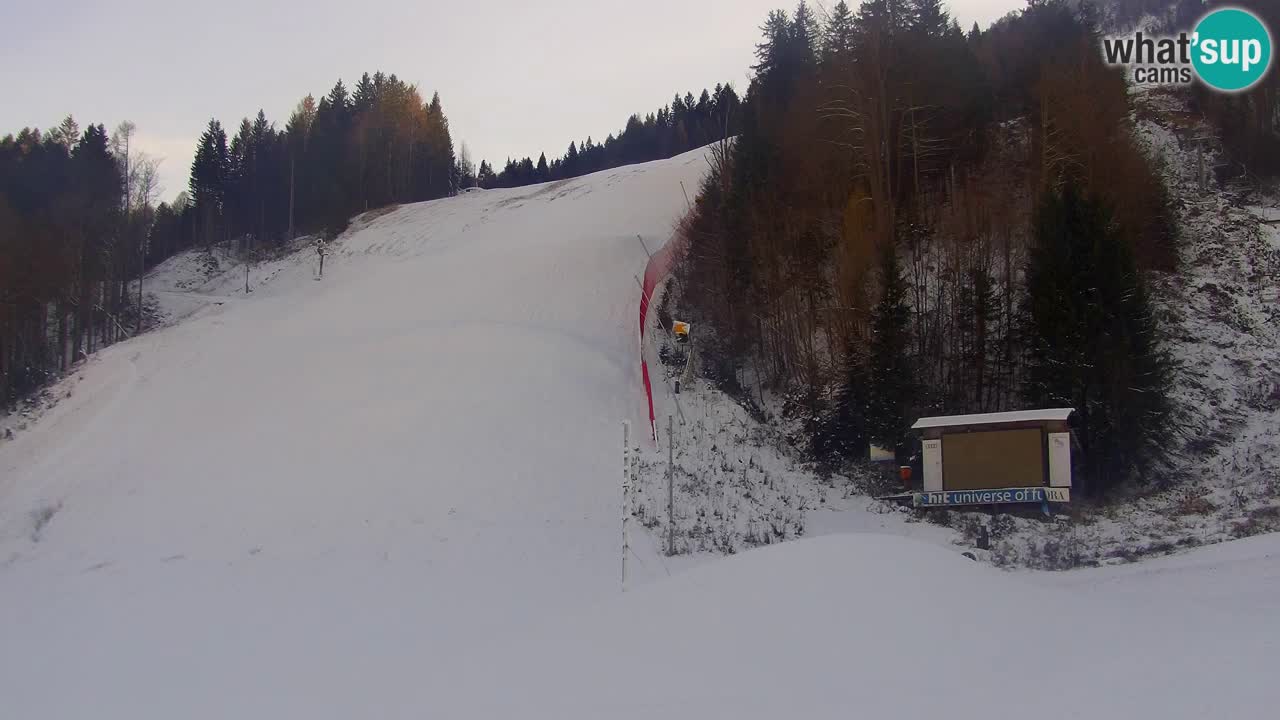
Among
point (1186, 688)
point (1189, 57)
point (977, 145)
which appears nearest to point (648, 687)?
point (1186, 688)

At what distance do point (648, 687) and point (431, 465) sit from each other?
1248 centimetres

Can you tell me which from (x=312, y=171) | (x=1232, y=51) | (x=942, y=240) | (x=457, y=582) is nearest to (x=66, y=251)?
(x=312, y=171)

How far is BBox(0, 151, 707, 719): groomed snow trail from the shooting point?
10.6 m

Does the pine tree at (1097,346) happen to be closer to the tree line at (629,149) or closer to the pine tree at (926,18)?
the pine tree at (926,18)

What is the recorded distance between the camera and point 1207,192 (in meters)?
30.6

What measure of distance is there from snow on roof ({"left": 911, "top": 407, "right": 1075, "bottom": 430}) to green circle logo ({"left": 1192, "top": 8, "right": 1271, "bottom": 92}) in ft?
70.4

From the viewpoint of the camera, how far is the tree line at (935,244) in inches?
850

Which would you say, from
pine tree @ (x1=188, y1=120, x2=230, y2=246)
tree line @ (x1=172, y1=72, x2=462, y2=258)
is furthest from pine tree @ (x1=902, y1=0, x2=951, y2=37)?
pine tree @ (x1=188, y1=120, x2=230, y2=246)

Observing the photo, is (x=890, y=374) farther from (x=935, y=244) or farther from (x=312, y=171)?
(x=312, y=171)

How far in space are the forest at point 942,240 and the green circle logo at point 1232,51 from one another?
0.65 metres

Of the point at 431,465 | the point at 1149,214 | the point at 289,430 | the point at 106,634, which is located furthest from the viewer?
the point at 1149,214

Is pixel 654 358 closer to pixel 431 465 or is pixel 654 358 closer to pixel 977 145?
pixel 431 465

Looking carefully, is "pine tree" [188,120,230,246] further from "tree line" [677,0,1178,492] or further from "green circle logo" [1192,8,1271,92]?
"green circle logo" [1192,8,1271,92]

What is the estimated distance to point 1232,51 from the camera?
3322cm
